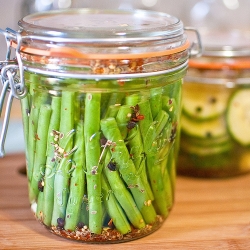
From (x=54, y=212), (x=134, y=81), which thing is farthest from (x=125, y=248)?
(x=134, y=81)

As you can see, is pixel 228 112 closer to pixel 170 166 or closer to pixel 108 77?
pixel 170 166

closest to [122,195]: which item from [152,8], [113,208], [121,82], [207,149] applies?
[113,208]

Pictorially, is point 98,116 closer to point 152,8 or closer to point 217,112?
point 217,112

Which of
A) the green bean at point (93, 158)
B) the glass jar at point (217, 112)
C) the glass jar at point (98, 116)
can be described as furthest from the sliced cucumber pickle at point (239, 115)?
the green bean at point (93, 158)

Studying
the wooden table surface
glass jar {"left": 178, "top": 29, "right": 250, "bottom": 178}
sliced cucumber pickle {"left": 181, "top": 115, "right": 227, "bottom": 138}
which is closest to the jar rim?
glass jar {"left": 178, "top": 29, "right": 250, "bottom": 178}

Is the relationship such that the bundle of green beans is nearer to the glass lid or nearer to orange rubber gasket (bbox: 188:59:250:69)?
the glass lid

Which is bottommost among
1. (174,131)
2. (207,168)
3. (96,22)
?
(207,168)
